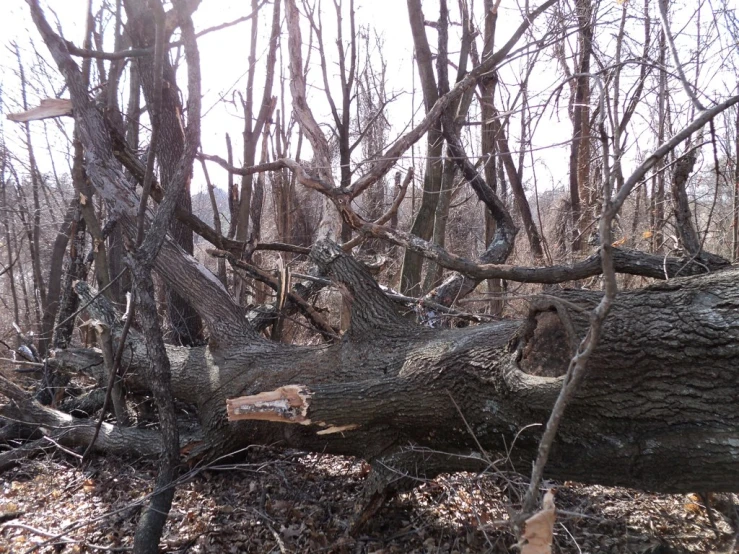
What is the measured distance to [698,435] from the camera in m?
1.98

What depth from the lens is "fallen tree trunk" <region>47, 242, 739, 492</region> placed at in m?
2.00

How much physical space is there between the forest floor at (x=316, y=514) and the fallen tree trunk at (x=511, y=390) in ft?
0.94

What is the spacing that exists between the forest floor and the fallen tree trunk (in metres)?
0.29

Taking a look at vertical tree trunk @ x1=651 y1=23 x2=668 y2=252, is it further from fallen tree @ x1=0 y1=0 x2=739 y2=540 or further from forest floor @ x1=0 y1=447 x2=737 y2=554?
forest floor @ x1=0 y1=447 x2=737 y2=554

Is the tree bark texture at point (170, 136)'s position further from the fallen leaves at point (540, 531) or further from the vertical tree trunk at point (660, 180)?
the vertical tree trunk at point (660, 180)

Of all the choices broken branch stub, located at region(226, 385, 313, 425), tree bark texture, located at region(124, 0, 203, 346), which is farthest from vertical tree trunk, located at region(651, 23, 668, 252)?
tree bark texture, located at region(124, 0, 203, 346)

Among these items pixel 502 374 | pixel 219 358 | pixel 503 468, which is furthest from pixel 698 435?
pixel 219 358

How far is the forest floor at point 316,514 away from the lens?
2779 mm

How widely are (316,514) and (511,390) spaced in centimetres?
166

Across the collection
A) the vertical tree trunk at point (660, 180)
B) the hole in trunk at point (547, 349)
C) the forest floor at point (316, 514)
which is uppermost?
the vertical tree trunk at point (660, 180)

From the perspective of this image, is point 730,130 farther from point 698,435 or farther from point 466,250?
point 466,250

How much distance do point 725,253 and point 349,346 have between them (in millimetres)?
5139

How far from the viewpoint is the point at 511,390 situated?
235cm

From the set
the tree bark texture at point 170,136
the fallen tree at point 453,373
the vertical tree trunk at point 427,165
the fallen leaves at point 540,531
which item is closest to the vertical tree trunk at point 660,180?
the fallen tree at point 453,373
